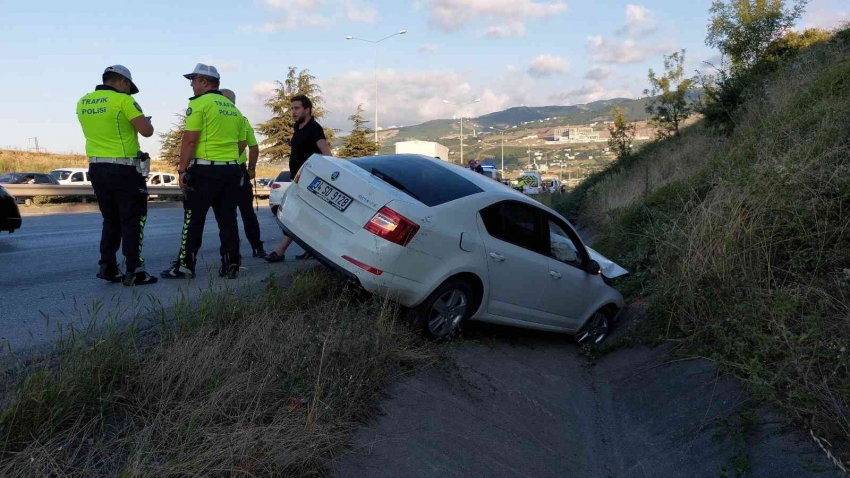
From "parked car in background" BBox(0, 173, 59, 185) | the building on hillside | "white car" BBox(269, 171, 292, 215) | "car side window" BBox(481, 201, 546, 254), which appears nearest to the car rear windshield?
"car side window" BBox(481, 201, 546, 254)

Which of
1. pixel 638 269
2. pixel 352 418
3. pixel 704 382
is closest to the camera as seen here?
pixel 352 418

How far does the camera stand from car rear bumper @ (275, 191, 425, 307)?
5504 mm

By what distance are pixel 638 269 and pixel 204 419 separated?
6.77 metres

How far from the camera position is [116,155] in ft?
20.9

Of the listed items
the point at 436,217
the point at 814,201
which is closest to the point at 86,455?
the point at 436,217

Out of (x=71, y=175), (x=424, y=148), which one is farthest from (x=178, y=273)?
(x=424, y=148)

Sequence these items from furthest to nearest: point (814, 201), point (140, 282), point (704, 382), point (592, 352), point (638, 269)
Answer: point (638, 269) < point (592, 352) < point (140, 282) < point (814, 201) < point (704, 382)

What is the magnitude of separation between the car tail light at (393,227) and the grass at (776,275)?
235cm

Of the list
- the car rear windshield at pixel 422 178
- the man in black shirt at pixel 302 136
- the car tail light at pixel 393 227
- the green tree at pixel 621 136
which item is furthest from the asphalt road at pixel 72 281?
the green tree at pixel 621 136

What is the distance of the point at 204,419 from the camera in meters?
3.30

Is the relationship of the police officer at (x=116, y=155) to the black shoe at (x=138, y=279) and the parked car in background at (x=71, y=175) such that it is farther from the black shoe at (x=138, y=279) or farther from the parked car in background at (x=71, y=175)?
the parked car in background at (x=71, y=175)

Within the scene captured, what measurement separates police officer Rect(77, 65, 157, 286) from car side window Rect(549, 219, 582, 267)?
3842 millimetres

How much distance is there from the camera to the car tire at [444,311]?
224 inches

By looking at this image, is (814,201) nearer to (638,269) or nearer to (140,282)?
(638,269)
